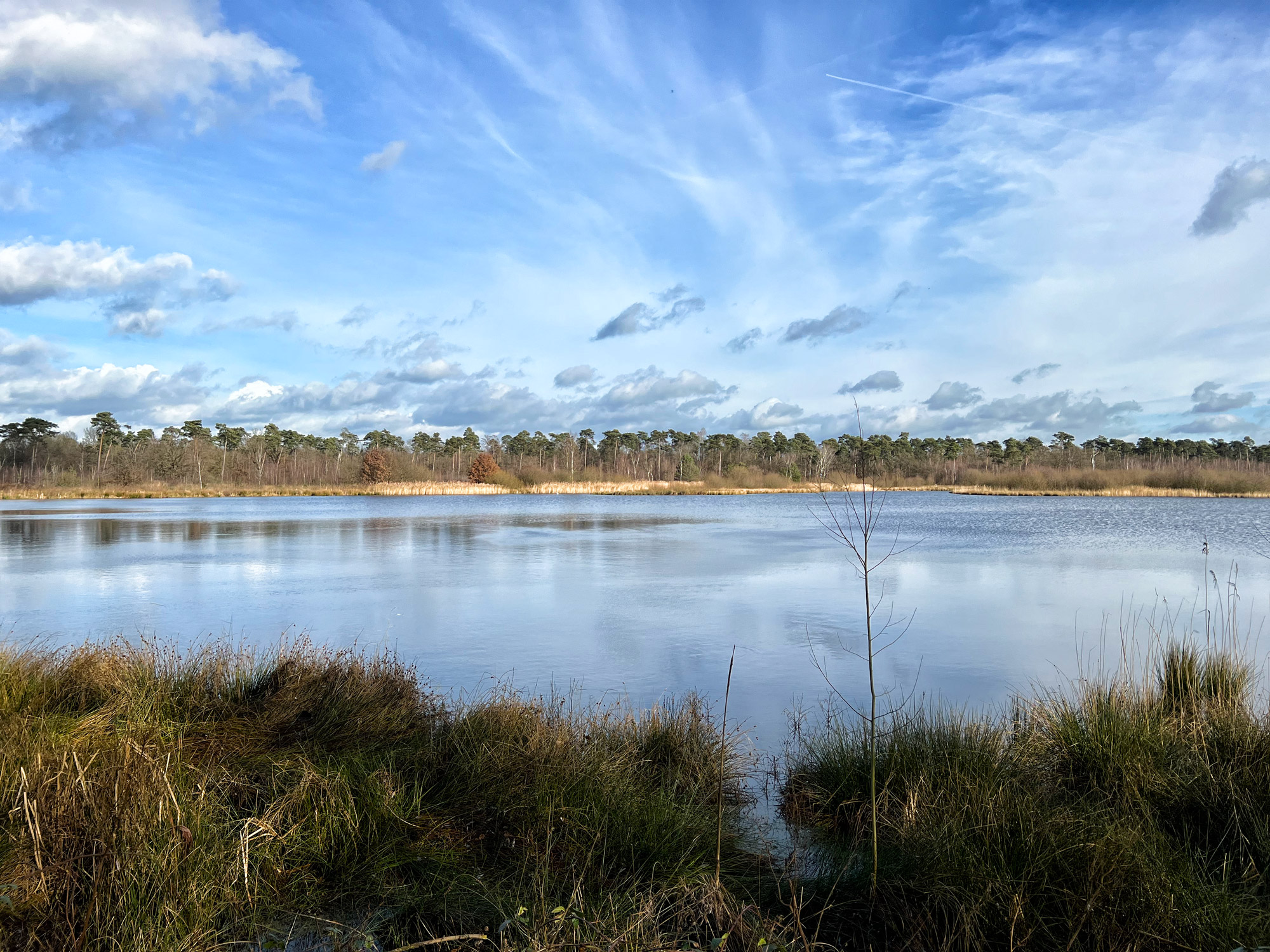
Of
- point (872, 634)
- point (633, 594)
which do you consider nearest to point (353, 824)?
point (872, 634)

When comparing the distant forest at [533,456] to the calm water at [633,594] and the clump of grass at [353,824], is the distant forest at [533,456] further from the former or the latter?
the clump of grass at [353,824]

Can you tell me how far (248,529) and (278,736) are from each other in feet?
73.1

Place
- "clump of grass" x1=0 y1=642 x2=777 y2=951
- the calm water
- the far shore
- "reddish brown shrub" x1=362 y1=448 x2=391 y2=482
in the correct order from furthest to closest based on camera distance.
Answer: "reddish brown shrub" x1=362 y1=448 x2=391 y2=482, the far shore, the calm water, "clump of grass" x1=0 y1=642 x2=777 y2=951

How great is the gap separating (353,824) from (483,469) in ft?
234

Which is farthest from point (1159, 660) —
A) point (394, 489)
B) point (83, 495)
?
point (83, 495)

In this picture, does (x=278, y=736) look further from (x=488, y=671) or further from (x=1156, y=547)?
(x=1156, y=547)

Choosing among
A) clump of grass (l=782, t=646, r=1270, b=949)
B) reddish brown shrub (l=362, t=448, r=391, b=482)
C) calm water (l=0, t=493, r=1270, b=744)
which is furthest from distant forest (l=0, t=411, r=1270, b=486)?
clump of grass (l=782, t=646, r=1270, b=949)

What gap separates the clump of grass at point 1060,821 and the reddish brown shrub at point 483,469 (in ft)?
227

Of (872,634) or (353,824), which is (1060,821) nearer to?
(353,824)

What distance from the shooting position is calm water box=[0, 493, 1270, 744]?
730 centimetres

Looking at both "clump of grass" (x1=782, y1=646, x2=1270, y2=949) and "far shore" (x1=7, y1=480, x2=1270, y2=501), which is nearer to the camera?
"clump of grass" (x1=782, y1=646, x2=1270, y2=949)

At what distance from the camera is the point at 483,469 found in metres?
73.3

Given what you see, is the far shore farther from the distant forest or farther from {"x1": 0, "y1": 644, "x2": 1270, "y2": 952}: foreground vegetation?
{"x1": 0, "y1": 644, "x2": 1270, "y2": 952}: foreground vegetation

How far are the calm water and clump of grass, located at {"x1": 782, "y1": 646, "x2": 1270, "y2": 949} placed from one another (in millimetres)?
1323
